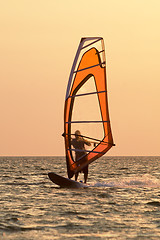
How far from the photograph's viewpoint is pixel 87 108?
17484 mm

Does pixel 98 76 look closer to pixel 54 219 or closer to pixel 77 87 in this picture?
pixel 77 87

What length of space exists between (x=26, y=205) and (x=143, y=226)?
415cm

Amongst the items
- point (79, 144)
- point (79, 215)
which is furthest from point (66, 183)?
point (79, 215)

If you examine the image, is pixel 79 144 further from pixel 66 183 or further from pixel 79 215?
pixel 79 215

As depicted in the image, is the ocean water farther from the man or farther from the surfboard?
the man

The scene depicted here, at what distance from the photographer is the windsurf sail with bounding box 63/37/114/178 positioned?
17.3 meters

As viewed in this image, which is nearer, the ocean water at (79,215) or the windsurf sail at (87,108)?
the ocean water at (79,215)

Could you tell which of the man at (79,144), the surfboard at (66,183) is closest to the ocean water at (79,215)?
the surfboard at (66,183)

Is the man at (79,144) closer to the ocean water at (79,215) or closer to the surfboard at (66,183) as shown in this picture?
the surfboard at (66,183)

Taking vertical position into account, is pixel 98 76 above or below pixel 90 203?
above

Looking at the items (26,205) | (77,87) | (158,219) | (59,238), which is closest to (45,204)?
(26,205)

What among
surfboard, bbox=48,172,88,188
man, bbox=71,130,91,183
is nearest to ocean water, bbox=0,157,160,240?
surfboard, bbox=48,172,88,188

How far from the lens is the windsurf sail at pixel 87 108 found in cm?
1734

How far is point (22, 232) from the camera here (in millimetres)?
9477
